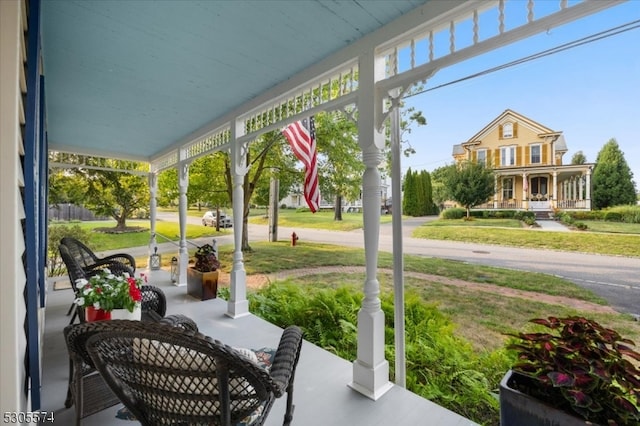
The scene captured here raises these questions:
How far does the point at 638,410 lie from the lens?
125cm

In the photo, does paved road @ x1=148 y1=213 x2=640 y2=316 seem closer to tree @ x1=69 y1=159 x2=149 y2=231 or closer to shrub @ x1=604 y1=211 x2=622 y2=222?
shrub @ x1=604 y1=211 x2=622 y2=222

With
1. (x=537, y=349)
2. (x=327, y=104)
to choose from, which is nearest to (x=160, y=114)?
(x=327, y=104)

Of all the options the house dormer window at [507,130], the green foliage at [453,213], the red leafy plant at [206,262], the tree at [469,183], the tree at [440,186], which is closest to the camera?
the house dormer window at [507,130]

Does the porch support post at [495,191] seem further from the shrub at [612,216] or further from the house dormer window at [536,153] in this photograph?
the shrub at [612,216]

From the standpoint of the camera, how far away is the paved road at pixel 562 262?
1.91m

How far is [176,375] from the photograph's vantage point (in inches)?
46.8

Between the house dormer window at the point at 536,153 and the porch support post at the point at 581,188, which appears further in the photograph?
the house dormer window at the point at 536,153

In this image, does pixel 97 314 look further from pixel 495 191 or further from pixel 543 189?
pixel 543 189

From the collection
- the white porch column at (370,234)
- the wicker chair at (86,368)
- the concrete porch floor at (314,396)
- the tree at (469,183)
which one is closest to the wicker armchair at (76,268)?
the concrete porch floor at (314,396)

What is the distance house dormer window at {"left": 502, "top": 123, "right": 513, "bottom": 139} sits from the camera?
2381 mm

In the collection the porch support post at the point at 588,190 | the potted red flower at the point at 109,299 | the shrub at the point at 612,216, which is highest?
the porch support post at the point at 588,190

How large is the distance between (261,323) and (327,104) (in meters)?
2.64

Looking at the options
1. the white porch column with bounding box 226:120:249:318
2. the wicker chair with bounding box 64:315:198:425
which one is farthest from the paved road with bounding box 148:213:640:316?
the wicker chair with bounding box 64:315:198:425

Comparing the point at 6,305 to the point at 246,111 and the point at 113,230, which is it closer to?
the point at 246,111
